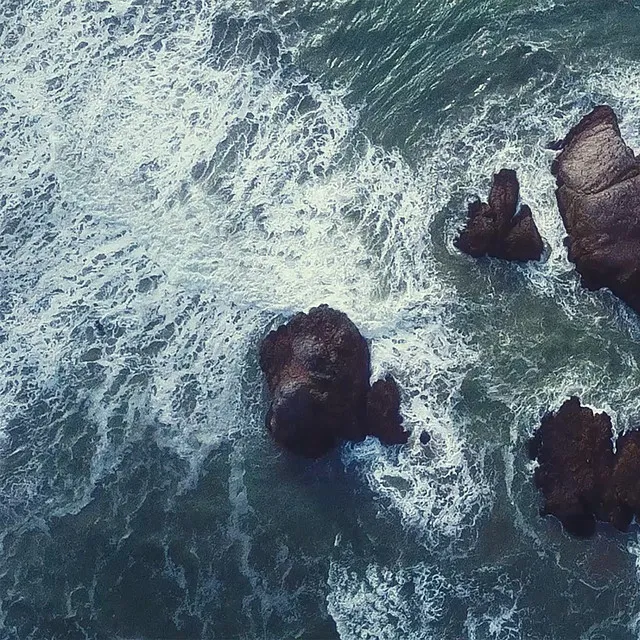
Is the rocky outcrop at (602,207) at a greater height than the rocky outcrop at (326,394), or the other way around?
the rocky outcrop at (602,207)

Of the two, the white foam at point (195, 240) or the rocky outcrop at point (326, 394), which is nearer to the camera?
the rocky outcrop at point (326, 394)

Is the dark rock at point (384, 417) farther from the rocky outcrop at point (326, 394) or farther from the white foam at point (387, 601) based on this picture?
the white foam at point (387, 601)

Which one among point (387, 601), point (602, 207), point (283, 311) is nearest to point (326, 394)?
point (283, 311)

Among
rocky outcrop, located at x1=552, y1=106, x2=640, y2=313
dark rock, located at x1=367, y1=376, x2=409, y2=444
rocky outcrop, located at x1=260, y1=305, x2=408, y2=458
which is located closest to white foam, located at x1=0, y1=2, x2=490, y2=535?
dark rock, located at x1=367, y1=376, x2=409, y2=444

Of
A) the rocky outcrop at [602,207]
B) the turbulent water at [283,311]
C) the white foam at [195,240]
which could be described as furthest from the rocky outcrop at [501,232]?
the white foam at [195,240]

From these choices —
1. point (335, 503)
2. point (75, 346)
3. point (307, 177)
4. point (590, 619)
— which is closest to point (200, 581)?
point (335, 503)

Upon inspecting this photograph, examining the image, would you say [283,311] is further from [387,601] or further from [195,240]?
[387,601]

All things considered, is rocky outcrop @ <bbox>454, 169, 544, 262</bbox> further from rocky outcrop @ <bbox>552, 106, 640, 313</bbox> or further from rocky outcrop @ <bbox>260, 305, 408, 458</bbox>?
rocky outcrop @ <bbox>260, 305, 408, 458</bbox>
